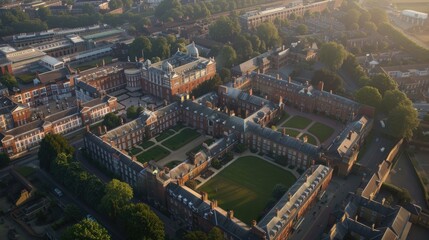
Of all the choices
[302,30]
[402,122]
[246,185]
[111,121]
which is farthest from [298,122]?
[302,30]

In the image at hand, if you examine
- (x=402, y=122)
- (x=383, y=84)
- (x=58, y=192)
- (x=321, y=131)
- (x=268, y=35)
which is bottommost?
(x=58, y=192)

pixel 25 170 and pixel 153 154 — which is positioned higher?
pixel 153 154

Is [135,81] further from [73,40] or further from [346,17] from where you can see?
[346,17]

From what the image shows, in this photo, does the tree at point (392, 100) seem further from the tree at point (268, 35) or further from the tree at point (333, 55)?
the tree at point (268, 35)

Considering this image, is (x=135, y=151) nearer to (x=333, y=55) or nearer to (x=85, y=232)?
(x=85, y=232)

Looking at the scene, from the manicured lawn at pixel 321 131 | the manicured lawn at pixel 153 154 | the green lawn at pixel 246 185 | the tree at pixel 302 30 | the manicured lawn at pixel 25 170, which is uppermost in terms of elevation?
the tree at pixel 302 30

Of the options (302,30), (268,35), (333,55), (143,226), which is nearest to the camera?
(143,226)

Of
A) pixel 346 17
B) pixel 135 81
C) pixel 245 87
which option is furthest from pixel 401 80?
pixel 135 81

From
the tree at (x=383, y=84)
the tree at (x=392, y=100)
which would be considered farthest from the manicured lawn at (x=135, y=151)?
the tree at (x=383, y=84)
